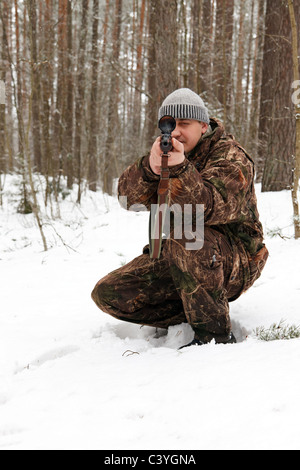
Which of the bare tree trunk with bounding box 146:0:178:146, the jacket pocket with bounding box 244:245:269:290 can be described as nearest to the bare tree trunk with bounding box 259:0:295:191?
the bare tree trunk with bounding box 146:0:178:146

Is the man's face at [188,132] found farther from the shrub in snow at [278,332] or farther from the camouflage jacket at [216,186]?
the shrub in snow at [278,332]

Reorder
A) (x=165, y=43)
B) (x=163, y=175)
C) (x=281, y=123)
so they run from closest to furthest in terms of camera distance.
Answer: (x=163, y=175) < (x=165, y=43) < (x=281, y=123)

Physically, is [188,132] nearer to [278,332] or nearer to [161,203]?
[161,203]

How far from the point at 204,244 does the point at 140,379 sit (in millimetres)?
749

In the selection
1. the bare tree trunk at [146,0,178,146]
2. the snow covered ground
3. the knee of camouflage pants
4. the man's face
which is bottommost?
the snow covered ground

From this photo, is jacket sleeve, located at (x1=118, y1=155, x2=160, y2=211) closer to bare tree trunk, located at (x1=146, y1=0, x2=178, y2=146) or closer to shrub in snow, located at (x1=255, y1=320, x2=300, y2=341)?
shrub in snow, located at (x1=255, y1=320, x2=300, y2=341)

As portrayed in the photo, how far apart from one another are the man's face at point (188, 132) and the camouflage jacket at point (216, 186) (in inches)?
1.4

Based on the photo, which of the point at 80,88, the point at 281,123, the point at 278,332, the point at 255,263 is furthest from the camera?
the point at 80,88

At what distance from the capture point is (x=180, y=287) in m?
2.21

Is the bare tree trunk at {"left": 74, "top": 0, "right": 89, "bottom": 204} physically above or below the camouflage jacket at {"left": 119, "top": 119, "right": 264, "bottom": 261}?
above

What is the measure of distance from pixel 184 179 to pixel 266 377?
0.89m

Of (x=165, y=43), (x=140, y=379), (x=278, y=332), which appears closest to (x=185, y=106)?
(x=278, y=332)

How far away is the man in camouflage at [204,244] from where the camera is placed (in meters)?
1.95

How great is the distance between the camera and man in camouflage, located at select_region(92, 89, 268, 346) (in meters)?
1.95
